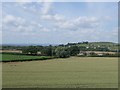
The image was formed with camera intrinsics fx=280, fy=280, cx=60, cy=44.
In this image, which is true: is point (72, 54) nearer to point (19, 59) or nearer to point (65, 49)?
point (65, 49)

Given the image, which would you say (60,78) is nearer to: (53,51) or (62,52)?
(62,52)

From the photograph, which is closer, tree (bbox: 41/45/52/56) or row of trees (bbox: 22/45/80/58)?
row of trees (bbox: 22/45/80/58)

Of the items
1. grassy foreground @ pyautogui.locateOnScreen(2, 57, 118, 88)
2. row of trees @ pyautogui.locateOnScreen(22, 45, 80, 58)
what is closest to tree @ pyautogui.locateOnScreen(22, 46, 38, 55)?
row of trees @ pyautogui.locateOnScreen(22, 45, 80, 58)

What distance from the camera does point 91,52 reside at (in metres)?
76.2

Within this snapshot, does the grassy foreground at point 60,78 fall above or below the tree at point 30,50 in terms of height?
below

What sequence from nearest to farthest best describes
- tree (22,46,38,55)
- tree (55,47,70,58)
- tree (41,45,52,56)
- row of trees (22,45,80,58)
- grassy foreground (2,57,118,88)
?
grassy foreground (2,57,118,88), tree (22,46,38,55), row of trees (22,45,80,58), tree (55,47,70,58), tree (41,45,52,56)

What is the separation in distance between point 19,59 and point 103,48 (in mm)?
26825

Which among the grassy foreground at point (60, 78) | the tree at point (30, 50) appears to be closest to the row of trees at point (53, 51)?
the tree at point (30, 50)

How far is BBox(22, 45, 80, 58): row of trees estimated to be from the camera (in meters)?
73.6

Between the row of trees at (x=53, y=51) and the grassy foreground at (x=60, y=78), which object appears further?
the row of trees at (x=53, y=51)

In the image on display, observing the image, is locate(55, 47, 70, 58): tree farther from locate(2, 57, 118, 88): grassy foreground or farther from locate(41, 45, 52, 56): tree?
locate(2, 57, 118, 88): grassy foreground

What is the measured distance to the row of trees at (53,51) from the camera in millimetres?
73556

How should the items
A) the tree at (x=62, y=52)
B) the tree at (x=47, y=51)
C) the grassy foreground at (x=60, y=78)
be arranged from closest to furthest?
the grassy foreground at (x=60, y=78) < the tree at (x=62, y=52) < the tree at (x=47, y=51)

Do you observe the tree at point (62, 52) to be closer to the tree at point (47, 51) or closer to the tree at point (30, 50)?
the tree at point (47, 51)
